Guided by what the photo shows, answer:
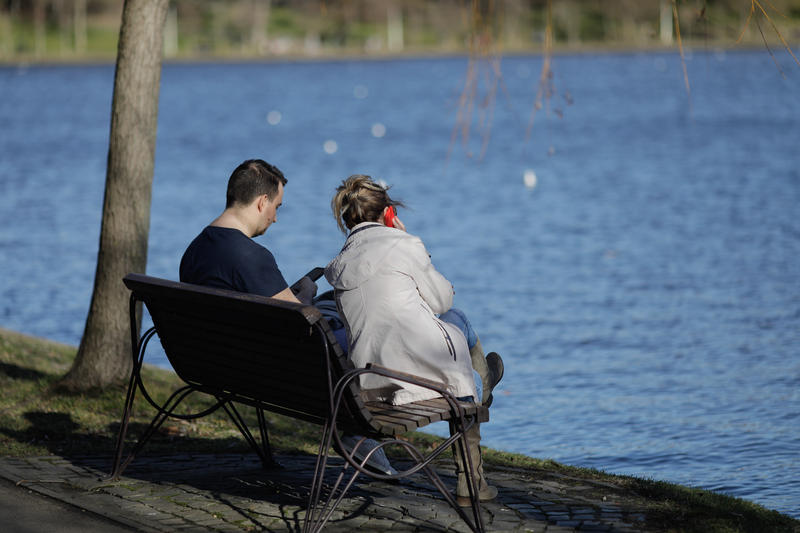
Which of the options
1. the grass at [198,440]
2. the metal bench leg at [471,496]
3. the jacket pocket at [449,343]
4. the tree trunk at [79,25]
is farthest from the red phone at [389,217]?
the tree trunk at [79,25]

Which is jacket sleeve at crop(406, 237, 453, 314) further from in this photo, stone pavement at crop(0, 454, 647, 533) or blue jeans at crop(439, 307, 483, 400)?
stone pavement at crop(0, 454, 647, 533)

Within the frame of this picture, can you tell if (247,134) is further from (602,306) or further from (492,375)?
(492,375)

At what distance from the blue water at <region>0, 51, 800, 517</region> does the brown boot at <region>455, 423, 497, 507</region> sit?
1858 mm

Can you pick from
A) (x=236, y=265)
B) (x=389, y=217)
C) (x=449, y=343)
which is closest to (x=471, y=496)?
(x=449, y=343)

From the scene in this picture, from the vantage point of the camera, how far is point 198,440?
6.56 meters

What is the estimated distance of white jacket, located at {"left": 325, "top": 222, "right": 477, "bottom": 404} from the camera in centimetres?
460

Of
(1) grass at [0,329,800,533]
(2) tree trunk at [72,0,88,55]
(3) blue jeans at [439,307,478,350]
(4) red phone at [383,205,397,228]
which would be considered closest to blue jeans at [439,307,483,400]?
(3) blue jeans at [439,307,478,350]

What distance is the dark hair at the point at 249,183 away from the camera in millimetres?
4934

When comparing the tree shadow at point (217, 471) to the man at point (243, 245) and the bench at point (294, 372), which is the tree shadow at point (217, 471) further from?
the man at point (243, 245)

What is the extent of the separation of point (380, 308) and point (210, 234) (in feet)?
2.83

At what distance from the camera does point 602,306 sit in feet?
45.8

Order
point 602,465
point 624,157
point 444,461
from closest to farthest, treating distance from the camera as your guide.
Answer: point 444,461 → point 602,465 → point 624,157

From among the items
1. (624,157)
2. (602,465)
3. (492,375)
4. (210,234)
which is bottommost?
(602,465)

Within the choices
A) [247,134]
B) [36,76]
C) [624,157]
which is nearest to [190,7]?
[36,76]
